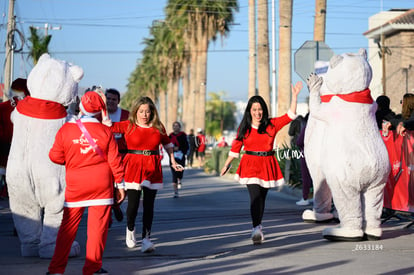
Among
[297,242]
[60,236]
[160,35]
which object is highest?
[160,35]

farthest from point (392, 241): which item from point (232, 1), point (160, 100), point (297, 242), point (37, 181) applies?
point (160, 100)

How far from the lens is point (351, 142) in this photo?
876 centimetres

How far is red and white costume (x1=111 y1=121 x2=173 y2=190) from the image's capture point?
8633mm

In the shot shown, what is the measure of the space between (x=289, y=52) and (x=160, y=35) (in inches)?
1460

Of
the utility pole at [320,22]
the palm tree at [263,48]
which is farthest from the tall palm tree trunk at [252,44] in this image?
the utility pole at [320,22]

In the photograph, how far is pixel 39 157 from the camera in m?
7.99

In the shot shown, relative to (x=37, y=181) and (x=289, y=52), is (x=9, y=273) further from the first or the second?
(x=289, y=52)

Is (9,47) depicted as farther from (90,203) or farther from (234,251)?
(90,203)

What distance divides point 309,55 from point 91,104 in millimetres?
11465

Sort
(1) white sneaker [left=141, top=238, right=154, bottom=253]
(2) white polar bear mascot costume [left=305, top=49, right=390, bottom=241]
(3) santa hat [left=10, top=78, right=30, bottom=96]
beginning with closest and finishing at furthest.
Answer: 1. (1) white sneaker [left=141, top=238, right=154, bottom=253]
2. (2) white polar bear mascot costume [left=305, top=49, right=390, bottom=241]
3. (3) santa hat [left=10, top=78, right=30, bottom=96]

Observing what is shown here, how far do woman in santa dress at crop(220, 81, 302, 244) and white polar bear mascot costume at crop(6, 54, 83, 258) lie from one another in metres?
2.31

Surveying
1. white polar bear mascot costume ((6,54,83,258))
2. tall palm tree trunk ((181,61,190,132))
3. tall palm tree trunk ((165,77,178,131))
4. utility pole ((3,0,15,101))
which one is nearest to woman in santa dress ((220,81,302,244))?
white polar bear mascot costume ((6,54,83,258))

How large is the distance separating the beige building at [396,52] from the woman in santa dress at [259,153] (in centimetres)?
3270

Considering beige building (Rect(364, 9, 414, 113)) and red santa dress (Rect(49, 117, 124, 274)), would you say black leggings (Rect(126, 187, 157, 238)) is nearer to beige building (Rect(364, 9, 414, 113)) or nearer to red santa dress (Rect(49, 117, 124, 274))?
red santa dress (Rect(49, 117, 124, 274))
